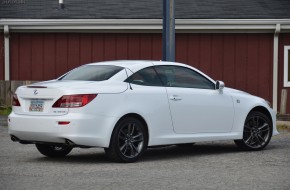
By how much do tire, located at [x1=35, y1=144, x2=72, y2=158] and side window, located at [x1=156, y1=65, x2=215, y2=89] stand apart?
1.76 metres

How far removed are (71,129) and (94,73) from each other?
Answer: 131cm

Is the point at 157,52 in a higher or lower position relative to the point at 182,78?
higher

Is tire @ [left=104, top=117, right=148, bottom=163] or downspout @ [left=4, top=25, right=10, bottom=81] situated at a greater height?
downspout @ [left=4, top=25, right=10, bottom=81]

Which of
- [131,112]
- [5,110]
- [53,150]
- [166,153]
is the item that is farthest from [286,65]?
[131,112]

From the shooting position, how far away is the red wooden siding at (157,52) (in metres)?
22.9

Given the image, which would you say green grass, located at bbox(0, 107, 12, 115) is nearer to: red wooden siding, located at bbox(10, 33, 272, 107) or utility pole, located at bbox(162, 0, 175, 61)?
red wooden siding, located at bbox(10, 33, 272, 107)

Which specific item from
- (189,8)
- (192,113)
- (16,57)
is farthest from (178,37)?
(192,113)

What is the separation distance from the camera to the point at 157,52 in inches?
904

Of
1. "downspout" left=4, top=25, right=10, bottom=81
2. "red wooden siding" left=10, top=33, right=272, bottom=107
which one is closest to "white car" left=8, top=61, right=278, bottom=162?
"red wooden siding" left=10, top=33, right=272, bottom=107

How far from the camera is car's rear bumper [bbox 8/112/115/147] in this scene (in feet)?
34.7

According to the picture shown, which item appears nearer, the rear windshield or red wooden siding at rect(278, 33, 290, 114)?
the rear windshield

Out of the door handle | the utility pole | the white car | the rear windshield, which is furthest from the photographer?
the utility pole

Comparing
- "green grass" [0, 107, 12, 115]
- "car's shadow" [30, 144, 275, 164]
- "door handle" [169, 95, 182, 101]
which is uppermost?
"door handle" [169, 95, 182, 101]

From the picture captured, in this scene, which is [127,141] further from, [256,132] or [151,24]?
[151,24]
